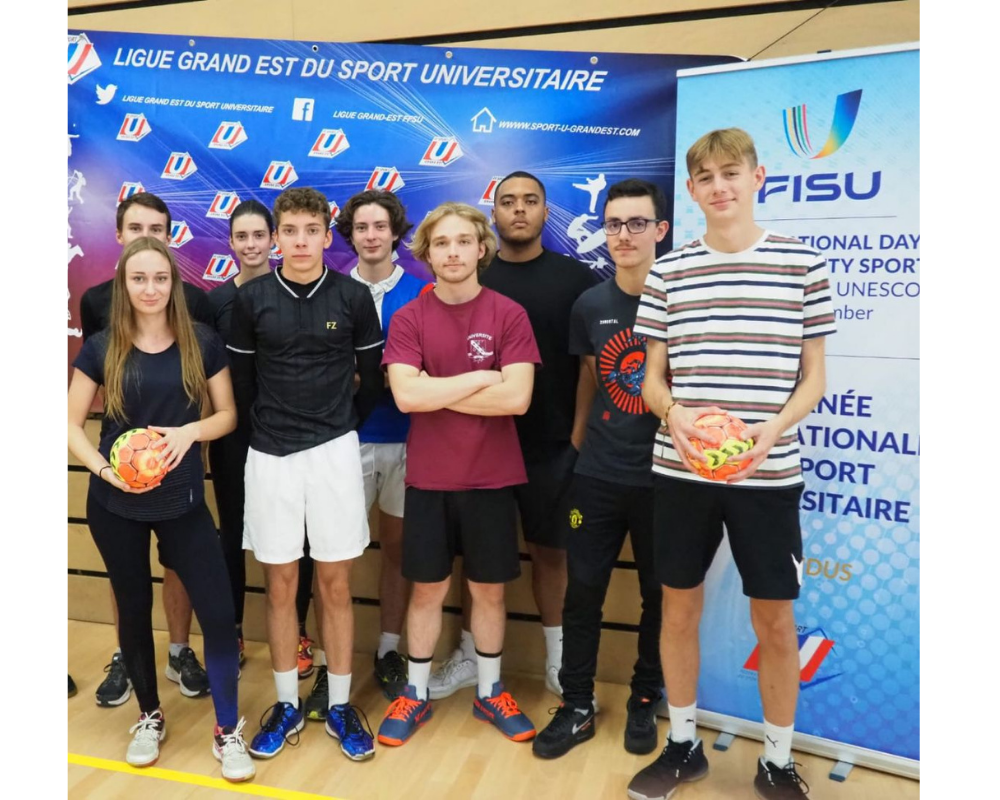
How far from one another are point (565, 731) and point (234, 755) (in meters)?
1.10

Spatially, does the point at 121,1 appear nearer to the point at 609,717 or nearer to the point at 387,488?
the point at 387,488

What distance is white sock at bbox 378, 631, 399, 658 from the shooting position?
320 cm

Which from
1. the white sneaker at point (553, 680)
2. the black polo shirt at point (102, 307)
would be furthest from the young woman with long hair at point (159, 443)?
the white sneaker at point (553, 680)

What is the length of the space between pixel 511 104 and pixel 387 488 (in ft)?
5.26

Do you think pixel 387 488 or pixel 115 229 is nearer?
pixel 387 488

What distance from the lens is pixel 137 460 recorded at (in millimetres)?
2332

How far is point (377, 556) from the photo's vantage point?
3520 millimetres

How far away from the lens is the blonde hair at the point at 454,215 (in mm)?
2607

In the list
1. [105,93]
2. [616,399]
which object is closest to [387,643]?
[616,399]

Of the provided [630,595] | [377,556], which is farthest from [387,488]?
[630,595]

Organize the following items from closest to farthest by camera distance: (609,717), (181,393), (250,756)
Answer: (181,393), (250,756), (609,717)

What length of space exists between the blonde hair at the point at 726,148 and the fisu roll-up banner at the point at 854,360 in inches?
14.8

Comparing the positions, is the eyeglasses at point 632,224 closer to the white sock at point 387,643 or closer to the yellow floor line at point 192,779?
the white sock at point 387,643

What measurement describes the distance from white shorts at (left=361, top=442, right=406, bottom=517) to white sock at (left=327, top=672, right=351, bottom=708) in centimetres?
63
